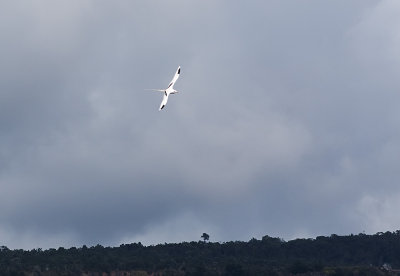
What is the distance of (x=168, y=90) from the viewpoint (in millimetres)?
191125

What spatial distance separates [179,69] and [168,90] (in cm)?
407

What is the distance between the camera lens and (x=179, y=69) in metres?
192
